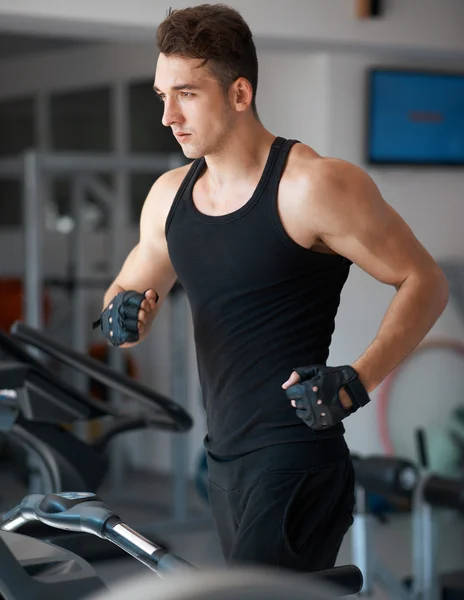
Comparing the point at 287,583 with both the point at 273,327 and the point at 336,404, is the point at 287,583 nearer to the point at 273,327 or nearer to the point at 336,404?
the point at 336,404

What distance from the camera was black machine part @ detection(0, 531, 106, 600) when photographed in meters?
1.14

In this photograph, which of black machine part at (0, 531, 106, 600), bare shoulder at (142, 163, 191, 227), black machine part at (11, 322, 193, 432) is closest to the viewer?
black machine part at (0, 531, 106, 600)

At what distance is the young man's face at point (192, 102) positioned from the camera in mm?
1782

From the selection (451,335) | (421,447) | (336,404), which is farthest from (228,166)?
(451,335)

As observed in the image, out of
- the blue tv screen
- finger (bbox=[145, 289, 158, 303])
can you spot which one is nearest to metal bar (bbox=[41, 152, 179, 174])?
the blue tv screen

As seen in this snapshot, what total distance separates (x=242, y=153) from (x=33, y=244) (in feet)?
9.26

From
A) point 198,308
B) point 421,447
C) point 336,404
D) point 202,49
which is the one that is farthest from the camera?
point 421,447

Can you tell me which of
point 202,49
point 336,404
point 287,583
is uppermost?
point 202,49

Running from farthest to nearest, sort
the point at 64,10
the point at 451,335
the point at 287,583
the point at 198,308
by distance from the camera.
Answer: the point at 451,335
the point at 64,10
the point at 198,308
the point at 287,583

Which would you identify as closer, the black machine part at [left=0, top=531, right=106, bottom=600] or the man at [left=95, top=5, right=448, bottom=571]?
the black machine part at [left=0, top=531, right=106, bottom=600]

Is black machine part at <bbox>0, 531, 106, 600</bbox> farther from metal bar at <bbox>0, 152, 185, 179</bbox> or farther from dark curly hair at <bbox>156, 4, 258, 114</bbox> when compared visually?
metal bar at <bbox>0, 152, 185, 179</bbox>

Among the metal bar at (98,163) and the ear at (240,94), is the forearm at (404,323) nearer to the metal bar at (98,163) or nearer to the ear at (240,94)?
the ear at (240,94)

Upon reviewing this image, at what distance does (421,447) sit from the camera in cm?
355

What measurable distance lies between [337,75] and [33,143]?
3.08 metres
